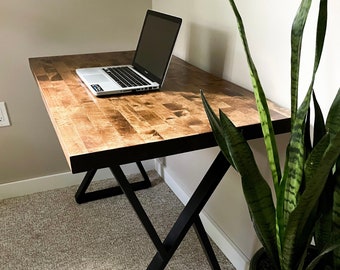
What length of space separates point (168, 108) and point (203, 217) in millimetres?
783

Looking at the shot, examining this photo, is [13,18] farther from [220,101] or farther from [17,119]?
[220,101]

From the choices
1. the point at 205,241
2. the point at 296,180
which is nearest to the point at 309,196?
the point at 296,180

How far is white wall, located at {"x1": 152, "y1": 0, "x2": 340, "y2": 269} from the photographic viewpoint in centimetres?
95

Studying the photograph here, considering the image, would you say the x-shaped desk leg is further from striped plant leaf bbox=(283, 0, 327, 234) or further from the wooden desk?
striped plant leaf bbox=(283, 0, 327, 234)

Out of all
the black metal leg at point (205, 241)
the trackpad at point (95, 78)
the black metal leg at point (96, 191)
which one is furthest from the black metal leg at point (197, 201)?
the black metal leg at point (96, 191)

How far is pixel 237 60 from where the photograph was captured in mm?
1277

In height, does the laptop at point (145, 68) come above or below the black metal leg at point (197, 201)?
above

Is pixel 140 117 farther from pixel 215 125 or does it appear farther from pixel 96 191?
pixel 96 191

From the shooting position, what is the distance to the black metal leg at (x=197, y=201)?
1064 millimetres

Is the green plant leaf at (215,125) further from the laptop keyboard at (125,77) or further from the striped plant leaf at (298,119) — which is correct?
the laptop keyboard at (125,77)

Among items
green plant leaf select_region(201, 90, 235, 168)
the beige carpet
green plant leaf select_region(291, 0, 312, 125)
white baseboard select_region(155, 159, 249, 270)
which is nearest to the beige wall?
the beige carpet

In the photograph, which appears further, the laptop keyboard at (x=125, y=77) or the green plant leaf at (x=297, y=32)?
the laptop keyboard at (x=125, y=77)

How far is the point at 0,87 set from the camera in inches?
68.6

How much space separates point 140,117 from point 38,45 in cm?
99
